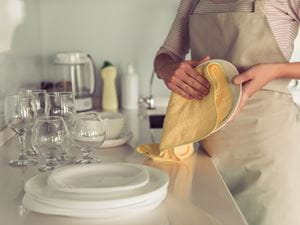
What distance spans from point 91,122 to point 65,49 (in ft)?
3.52

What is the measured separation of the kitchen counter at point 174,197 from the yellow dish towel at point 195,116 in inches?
1.6

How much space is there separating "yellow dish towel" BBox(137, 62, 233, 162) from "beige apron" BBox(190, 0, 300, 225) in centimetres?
10

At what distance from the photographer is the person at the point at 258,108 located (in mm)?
1199

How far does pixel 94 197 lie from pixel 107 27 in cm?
139

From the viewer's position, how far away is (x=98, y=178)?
3.26 ft

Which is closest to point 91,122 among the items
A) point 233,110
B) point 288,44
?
point 233,110

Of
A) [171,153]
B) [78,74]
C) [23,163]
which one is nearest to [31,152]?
[23,163]

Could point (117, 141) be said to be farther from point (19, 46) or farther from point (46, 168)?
point (19, 46)

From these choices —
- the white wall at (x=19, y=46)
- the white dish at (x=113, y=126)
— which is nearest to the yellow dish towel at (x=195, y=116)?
the white dish at (x=113, y=126)

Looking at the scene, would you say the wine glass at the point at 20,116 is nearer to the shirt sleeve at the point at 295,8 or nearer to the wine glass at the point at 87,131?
the wine glass at the point at 87,131

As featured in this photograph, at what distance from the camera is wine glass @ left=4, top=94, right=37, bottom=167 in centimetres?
123

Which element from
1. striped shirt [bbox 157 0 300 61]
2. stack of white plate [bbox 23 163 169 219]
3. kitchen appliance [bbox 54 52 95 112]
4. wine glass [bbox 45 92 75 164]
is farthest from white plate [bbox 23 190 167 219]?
kitchen appliance [bbox 54 52 95 112]

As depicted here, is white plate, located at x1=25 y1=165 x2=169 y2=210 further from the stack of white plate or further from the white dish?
the white dish

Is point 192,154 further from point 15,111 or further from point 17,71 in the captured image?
point 17,71
